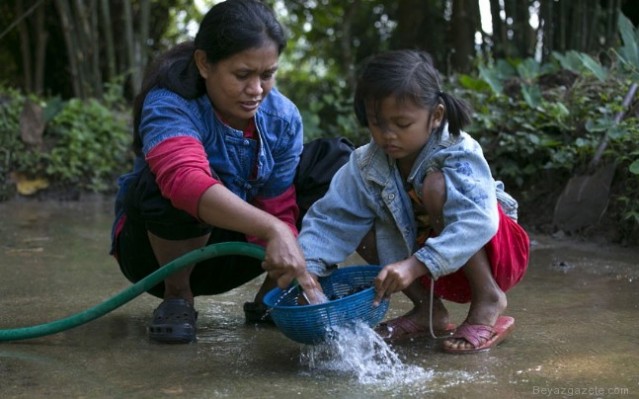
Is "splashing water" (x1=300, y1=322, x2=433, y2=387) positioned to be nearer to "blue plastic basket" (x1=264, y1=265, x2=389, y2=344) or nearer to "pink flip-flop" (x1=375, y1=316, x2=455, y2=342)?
"blue plastic basket" (x1=264, y1=265, x2=389, y2=344)

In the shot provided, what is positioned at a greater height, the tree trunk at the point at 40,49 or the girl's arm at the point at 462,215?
the tree trunk at the point at 40,49

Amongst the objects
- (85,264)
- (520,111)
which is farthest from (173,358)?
(520,111)

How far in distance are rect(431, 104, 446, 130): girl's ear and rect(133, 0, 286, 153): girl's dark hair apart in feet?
1.53

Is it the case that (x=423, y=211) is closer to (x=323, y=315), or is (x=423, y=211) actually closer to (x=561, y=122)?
(x=323, y=315)

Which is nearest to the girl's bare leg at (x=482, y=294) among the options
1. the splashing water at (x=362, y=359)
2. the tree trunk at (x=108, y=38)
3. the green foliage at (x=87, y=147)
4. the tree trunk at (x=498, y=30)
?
the splashing water at (x=362, y=359)

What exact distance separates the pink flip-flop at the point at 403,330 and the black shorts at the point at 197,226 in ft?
1.53

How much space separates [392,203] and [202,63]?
0.65m

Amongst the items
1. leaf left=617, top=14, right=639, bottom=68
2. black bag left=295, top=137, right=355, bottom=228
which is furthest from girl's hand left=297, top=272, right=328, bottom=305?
leaf left=617, top=14, right=639, bottom=68

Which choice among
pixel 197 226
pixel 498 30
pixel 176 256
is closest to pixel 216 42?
pixel 197 226

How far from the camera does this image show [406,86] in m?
2.51

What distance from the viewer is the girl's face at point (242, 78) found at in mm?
2617

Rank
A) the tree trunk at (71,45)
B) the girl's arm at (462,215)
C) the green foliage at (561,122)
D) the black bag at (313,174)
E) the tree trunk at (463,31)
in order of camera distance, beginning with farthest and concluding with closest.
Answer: the tree trunk at (463,31) < the tree trunk at (71,45) < the green foliage at (561,122) < the black bag at (313,174) < the girl's arm at (462,215)

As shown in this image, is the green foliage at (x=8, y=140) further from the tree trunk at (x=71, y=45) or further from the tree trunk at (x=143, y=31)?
the tree trunk at (x=143, y=31)

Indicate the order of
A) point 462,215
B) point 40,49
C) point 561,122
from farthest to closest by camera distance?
1. point 40,49
2. point 561,122
3. point 462,215
